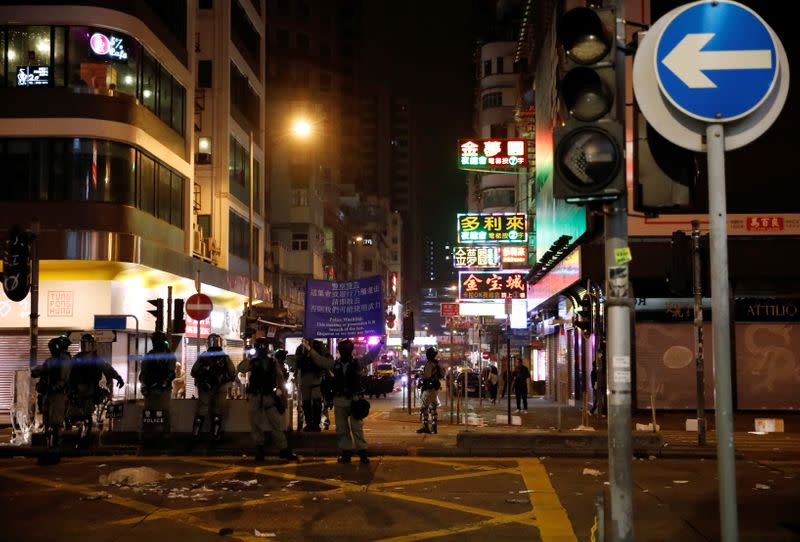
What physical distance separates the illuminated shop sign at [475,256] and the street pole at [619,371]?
33.3m

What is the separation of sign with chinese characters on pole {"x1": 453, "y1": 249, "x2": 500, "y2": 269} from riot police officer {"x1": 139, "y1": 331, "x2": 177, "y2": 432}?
76.7 ft

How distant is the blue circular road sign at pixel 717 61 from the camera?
4668 mm

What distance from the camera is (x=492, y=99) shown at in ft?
251

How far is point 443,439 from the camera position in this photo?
18.1m

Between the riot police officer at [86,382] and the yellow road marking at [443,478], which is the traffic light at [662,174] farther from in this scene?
the riot police officer at [86,382]

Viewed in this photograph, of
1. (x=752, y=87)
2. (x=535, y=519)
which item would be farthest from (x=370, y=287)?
(x=752, y=87)

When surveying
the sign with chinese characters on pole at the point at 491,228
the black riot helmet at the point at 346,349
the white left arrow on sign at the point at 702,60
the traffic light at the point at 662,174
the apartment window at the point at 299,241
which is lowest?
the black riot helmet at the point at 346,349

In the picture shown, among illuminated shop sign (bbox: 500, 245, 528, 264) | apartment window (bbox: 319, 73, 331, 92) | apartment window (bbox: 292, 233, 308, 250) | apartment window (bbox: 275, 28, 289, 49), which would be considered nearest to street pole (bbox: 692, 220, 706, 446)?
illuminated shop sign (bbox: 500, 245, 528, 264)

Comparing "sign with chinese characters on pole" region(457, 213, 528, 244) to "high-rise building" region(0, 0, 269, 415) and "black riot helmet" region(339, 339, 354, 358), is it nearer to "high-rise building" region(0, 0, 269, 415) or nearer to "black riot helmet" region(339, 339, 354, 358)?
"high-rise building" region(0, 0, 269, 415)

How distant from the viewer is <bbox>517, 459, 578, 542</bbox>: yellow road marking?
9031 mm

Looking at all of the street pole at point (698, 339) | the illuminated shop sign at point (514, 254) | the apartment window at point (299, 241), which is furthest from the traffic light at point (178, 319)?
the apartment window at point (299, 241)

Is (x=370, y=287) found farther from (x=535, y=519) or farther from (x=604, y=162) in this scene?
(x=604, y=162)

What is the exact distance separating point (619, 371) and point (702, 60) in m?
1.99

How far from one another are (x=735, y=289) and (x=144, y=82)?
1955 centimetres
